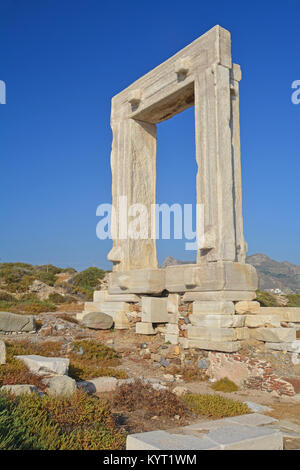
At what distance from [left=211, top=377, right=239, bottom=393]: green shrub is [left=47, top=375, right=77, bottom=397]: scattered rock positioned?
2988mm

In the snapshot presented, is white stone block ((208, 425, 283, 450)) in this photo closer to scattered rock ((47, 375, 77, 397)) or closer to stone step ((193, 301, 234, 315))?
scattered rock ((47, 375, 77, 397))

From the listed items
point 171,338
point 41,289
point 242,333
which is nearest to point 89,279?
point 41,289

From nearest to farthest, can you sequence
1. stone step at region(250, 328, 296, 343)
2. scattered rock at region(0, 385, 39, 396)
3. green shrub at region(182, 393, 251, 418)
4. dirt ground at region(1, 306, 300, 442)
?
scattered rock at region(0, 385, 39, 396) < dirt ground at region(1, 306, 300, 442) < green shrub at region(182, 393, 251, 418) < stone step at region(250, 328, 296, 343)

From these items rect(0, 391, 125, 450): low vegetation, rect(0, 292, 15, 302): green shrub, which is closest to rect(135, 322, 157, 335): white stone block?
rect(0, 391, 125, 450): low vegetation

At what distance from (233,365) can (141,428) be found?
314 cm

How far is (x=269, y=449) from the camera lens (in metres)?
3.23

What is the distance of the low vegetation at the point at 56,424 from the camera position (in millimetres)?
3162

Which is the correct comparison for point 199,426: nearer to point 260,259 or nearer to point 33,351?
point 33,351

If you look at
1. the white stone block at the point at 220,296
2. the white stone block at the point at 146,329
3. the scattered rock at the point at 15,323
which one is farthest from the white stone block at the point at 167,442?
the scattered rock at the point at 15,323

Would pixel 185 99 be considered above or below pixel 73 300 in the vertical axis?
above

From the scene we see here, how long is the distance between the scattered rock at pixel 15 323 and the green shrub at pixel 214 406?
16.9 ft

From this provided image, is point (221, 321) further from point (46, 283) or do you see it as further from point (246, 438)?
point (46, 283)

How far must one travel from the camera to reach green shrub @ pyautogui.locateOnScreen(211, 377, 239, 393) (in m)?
6.72
